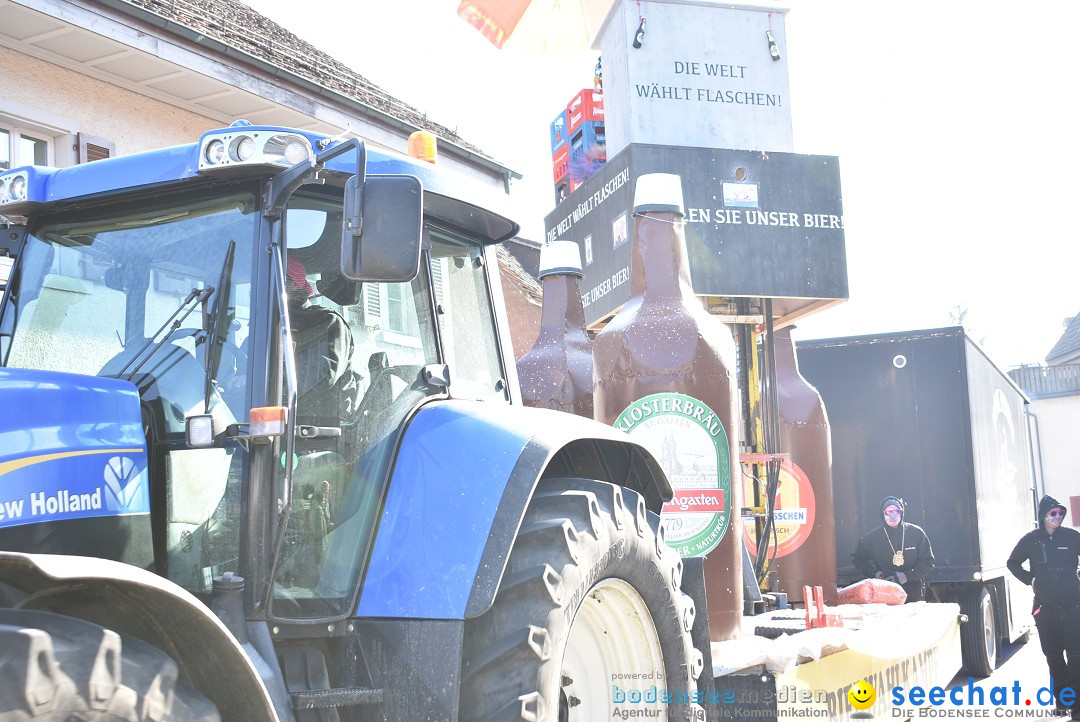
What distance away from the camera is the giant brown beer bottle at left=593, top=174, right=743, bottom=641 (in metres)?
5.45

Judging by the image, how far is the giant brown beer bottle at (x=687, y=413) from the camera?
5.45m

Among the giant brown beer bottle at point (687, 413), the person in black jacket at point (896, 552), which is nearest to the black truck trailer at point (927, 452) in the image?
the person in black jacket at point (896, 552)

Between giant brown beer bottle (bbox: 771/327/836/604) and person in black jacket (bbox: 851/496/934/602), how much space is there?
733mm

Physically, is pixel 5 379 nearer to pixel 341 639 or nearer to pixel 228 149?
pixel 228 149

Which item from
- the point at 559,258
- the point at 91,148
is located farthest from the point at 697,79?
the point at 91,148

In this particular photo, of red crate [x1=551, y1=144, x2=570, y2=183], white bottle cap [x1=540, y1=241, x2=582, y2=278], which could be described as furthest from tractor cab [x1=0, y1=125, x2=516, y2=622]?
red crate [x1=551, y1=144, x2=570, y2=183]

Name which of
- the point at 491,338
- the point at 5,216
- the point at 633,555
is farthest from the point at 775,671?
the point at 5,216

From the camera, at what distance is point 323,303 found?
3.04 metres

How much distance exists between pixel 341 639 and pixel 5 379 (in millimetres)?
1095

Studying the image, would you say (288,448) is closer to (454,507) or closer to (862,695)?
(454,507)

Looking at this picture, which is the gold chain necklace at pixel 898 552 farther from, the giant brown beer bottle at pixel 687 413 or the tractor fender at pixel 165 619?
the tractor fender at pixel 165 619

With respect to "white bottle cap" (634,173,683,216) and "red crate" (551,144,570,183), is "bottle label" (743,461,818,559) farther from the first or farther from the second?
"red crate" (551,144,570,183)

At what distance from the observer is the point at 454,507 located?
2957mm

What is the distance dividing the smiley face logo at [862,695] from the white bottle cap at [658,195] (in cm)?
271
